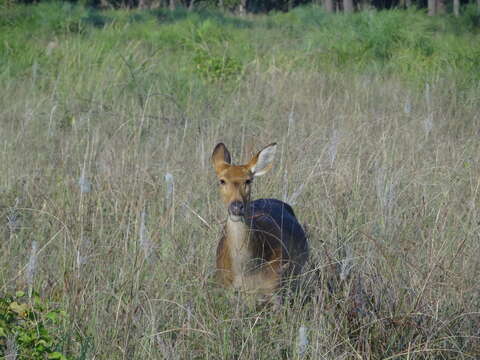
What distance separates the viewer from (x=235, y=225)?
3.75 metres

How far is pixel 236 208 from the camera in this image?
3566mm

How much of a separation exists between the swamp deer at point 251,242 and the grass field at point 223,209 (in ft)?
0.38

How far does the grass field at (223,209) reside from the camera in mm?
3209

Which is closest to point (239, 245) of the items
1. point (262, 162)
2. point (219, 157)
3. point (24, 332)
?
point (262, 162)

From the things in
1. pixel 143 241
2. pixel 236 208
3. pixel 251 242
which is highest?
pixel 236 208

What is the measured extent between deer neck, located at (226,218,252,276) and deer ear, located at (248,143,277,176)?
257 mm

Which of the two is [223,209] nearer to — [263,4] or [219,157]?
[219,157]

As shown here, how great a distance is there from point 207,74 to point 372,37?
3.28 meters

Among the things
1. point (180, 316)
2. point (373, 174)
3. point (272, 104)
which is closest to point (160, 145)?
point (373, 174)

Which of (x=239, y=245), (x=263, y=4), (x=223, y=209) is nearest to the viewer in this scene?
(x=239, y=245)

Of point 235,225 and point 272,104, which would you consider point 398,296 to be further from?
point 272,104

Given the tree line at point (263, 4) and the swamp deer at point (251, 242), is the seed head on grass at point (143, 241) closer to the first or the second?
the swamp deer at point (251, 242)

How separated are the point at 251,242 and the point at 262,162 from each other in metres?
0.38

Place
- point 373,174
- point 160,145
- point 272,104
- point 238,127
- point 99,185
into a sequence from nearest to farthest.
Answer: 1. point 99,185
2. point 373,174
3. point 160,145
4. point 238,127
5. point 272,104
